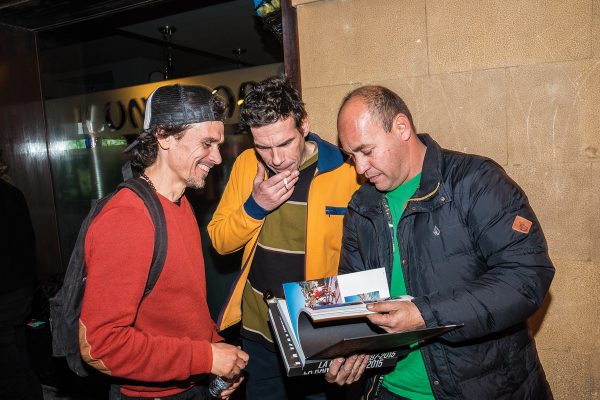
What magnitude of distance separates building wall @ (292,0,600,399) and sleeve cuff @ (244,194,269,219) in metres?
1.05

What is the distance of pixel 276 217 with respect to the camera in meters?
2.43

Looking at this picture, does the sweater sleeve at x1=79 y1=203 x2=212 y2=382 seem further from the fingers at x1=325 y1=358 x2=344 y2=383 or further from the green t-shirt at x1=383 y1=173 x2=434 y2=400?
the green t-shirt at x1=383 y1=173 x2=434 y2=400

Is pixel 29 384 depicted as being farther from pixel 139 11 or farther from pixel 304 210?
pixel 139 11

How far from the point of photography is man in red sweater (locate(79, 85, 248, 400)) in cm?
150

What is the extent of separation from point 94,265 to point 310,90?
1.80 metres

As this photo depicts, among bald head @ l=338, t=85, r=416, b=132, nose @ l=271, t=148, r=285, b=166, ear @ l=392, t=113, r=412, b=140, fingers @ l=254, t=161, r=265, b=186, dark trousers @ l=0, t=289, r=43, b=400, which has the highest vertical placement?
bald head @ l=338, t=85, r=416, b=132

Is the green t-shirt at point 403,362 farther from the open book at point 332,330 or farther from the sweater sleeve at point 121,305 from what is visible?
the sweater sleeve at point 121,305

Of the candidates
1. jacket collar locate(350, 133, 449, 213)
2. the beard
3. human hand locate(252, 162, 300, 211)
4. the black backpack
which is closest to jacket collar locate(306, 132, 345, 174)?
human hand locate(252, 162, 300, 211)

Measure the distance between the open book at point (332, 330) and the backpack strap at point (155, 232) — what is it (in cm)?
50

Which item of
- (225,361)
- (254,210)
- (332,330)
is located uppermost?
(254,210)

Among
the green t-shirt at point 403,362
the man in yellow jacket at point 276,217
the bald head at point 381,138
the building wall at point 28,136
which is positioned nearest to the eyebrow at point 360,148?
the bald head at point 381,138

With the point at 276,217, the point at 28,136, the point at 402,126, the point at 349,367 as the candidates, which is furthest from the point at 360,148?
the point at 28,136

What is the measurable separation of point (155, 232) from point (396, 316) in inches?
35.8

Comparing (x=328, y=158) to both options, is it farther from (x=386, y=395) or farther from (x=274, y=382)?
(x=274, y=382)
